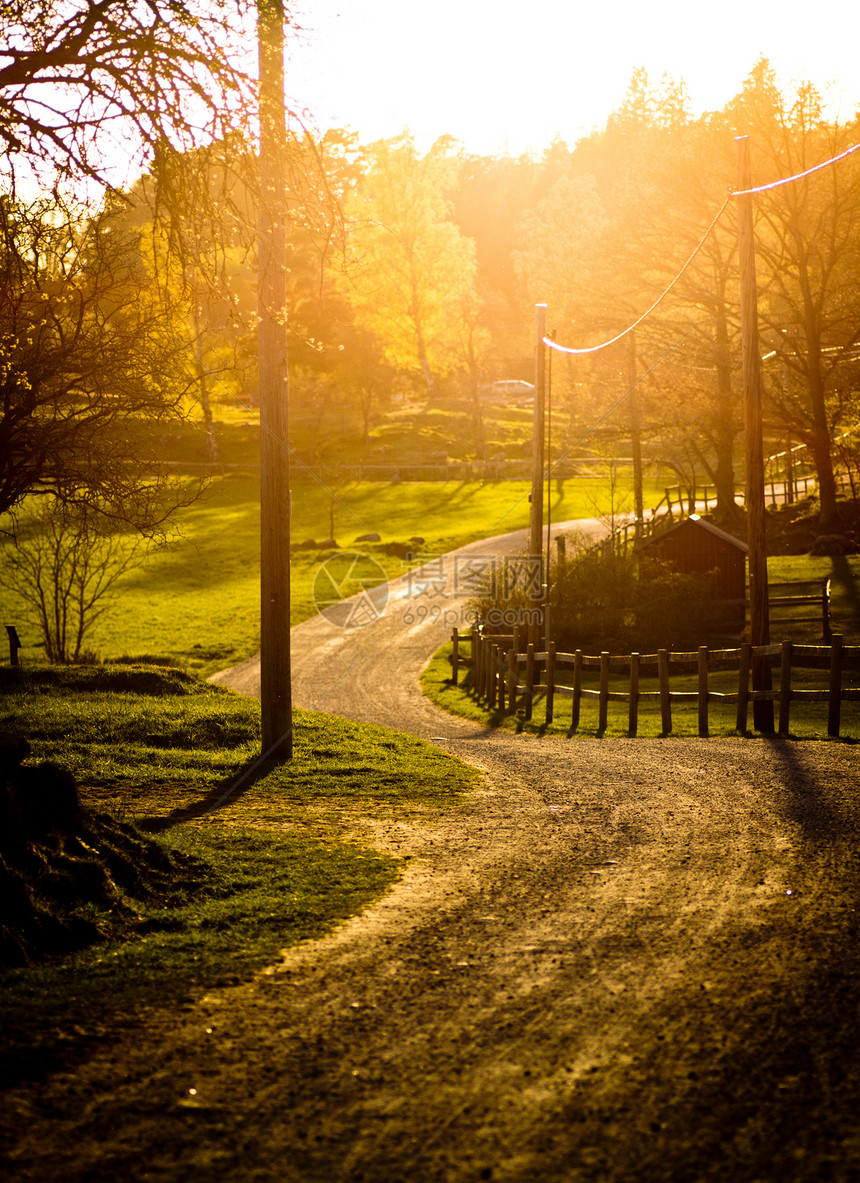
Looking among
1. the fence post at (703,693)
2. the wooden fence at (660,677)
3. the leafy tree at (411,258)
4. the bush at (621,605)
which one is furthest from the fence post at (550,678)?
the leafy tree at (411,258)

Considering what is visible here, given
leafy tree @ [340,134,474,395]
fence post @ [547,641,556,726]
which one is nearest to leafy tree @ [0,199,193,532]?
fence post @ [547,641,556,726]

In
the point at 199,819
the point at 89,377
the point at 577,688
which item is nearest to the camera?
the point at 199,819

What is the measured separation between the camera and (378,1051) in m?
4.66

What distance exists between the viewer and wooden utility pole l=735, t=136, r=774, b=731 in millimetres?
14977

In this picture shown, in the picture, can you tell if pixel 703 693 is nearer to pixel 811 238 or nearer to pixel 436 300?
pixel 811 238

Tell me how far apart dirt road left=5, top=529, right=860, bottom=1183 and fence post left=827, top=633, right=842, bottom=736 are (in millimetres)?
5754

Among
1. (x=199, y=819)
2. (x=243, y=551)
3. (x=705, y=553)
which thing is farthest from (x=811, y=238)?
(x=199, y=819)

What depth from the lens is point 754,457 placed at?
1504cm

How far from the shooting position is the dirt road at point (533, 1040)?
3799 mm

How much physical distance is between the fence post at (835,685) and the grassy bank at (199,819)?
5.40m

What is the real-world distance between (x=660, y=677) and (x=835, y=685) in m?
2.89

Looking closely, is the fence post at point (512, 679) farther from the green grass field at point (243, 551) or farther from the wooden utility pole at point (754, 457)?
the green grass field at point (243, 551)

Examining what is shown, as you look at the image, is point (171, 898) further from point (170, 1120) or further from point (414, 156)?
point (414, 156)

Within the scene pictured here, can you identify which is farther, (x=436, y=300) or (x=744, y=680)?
(x=436, y=300)
